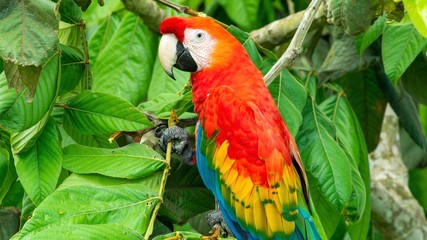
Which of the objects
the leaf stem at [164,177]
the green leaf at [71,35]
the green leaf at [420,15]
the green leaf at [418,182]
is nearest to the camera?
the green leaf at [420,15]

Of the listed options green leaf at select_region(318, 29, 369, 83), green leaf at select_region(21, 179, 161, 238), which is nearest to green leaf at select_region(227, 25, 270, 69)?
green leaf at select_region(21, 179, 161, 238)

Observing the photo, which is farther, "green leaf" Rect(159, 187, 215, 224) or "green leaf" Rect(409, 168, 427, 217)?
"green leaf" Rect(409, 168, 427, 217)

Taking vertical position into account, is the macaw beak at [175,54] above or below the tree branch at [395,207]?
above

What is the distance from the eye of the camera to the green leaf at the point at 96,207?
1.29 meters

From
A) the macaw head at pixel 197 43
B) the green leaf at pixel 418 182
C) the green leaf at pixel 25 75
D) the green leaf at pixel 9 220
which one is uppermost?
the green leaf at pixel 25 75

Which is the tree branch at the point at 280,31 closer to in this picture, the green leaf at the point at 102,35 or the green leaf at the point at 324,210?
the green leaf at the point at 102,35

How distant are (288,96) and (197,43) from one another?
0.71 feet

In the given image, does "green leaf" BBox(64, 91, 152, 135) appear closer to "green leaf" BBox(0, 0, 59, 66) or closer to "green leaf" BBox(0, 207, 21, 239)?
"green leaf" BBox(0, 0, 59, 66)

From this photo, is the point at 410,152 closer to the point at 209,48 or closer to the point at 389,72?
the point at 389,72

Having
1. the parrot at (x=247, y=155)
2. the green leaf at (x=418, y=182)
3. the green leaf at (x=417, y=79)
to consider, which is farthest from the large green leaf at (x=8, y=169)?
the green leaf at (x=418, y=182)

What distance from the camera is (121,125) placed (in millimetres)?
1495

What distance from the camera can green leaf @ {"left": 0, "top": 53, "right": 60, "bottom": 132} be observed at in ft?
4.54

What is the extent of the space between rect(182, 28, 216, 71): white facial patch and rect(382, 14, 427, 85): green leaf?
40 centimetres

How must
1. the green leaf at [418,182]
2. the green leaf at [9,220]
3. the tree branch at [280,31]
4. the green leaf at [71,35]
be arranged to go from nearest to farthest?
the green leaf at [71,35] < the green leaf at [9,220] < the tree branch at [280,31] < the green leaf at [418,182]
